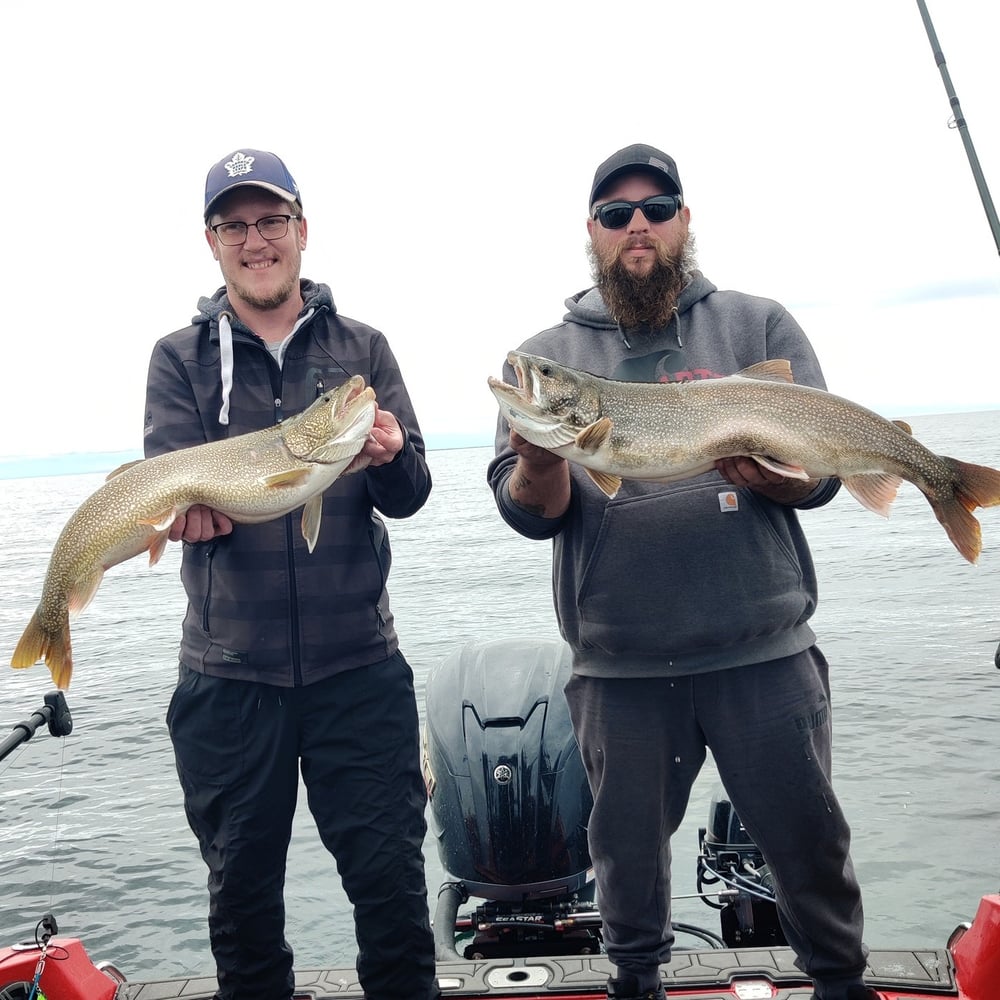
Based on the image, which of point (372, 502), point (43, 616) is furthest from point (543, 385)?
point (43, 616)

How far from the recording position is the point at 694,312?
3666 millimetres

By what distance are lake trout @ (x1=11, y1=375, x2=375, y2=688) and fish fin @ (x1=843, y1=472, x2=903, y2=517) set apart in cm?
182

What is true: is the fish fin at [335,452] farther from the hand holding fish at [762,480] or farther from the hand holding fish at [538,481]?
the hand holding fish at [762,480]

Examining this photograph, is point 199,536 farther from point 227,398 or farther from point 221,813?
point 221,813

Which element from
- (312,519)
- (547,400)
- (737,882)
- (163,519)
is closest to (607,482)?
(547,400)

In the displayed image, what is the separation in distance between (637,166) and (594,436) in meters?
1.24

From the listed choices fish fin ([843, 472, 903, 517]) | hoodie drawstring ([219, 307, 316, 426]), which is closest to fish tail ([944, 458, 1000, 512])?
fish fin ([843, 472, 903, 517])

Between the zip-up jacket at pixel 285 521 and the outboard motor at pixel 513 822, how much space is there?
114 cm

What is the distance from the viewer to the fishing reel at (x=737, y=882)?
4203 mm

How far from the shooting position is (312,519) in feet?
11.0

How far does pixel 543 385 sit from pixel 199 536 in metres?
1.41

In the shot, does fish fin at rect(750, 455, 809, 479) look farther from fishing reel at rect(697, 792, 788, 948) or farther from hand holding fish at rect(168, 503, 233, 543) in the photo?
hand holding fish at rect(168, 503, 233, 543)

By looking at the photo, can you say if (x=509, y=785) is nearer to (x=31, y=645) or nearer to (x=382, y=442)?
(x=382, y=442)

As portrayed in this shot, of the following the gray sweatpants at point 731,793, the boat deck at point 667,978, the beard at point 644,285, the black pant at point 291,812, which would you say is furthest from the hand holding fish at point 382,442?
the boat deck at point 667,978
